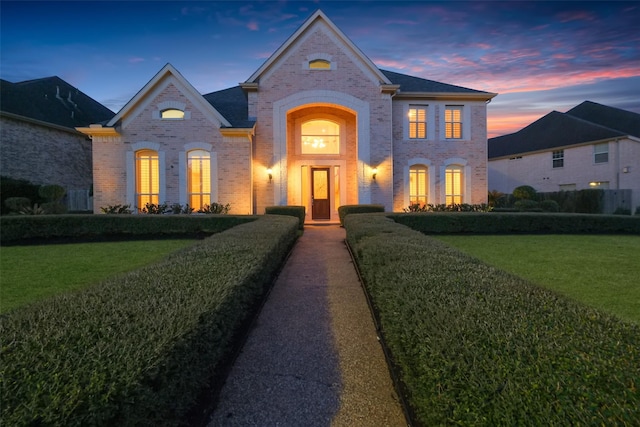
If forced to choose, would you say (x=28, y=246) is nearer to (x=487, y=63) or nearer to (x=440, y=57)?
(x=440, y=57)

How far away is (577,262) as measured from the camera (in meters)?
7.84

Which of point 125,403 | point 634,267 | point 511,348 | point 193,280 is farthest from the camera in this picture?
point 634,267

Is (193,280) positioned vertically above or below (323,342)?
above

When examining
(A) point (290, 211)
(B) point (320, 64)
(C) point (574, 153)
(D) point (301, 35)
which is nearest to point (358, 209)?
(A) point (290, 211)

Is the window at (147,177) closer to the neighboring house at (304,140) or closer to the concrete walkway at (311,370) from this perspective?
the neighboring house at (304,140)

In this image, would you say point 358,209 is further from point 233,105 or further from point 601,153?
point 601,153

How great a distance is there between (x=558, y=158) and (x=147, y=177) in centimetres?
2859

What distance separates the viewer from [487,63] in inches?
639

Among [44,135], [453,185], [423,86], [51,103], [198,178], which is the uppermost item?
[51,103]

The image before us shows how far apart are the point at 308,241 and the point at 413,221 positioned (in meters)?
4.04

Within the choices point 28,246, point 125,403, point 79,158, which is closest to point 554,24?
point 125,403

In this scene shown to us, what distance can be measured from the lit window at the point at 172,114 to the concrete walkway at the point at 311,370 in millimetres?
12257

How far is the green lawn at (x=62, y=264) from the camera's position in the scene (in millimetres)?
5809

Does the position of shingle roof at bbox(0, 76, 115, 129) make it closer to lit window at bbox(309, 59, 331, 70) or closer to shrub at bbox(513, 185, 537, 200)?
lit window at bbox(309, 59, 331, 70)
